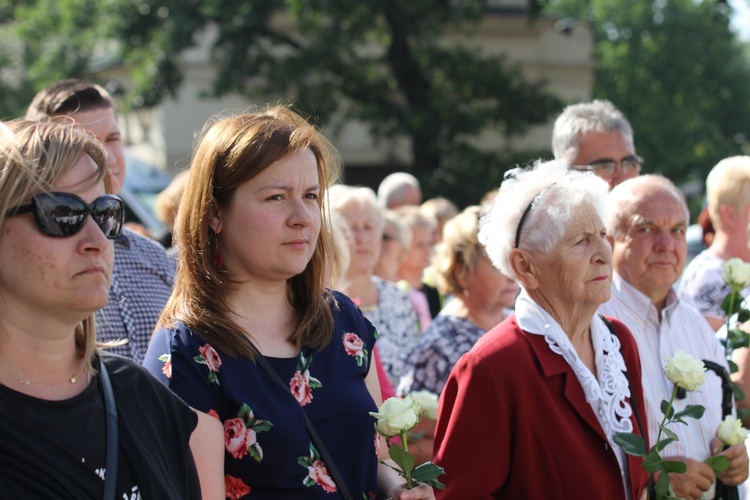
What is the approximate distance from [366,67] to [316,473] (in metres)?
17.1

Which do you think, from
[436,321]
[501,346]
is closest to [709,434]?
[501,346]

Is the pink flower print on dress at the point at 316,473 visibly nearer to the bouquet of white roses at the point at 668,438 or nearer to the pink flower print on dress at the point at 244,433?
the pink flower print on dress at the point at 244,433

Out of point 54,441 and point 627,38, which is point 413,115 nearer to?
point 54,441

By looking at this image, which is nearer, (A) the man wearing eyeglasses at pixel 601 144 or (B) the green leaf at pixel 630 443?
(B) the green leaf at pixel 630 443

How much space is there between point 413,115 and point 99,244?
16.5m

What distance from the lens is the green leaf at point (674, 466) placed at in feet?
10.0

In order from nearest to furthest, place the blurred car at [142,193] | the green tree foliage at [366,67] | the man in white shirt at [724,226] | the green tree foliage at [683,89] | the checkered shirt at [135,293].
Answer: the checkered shirt at [135,293], the man in white shirt at [724,226], the blurred car at [142,193], the green tree foliage at [366,67], the green tree foliage at [683,89]

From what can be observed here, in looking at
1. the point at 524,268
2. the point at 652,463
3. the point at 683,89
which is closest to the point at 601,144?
the point at 524,268

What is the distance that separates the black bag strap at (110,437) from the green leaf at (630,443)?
1644mm

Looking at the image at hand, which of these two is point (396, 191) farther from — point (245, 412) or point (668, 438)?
point (245, 412)

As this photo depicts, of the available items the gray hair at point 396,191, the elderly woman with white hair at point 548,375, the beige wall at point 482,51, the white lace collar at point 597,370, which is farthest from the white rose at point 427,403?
the beige wall at point 482,51

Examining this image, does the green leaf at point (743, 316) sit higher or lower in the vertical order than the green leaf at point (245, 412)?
higher

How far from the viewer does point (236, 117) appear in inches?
117

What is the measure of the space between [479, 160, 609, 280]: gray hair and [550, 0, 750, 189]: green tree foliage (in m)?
28.8
